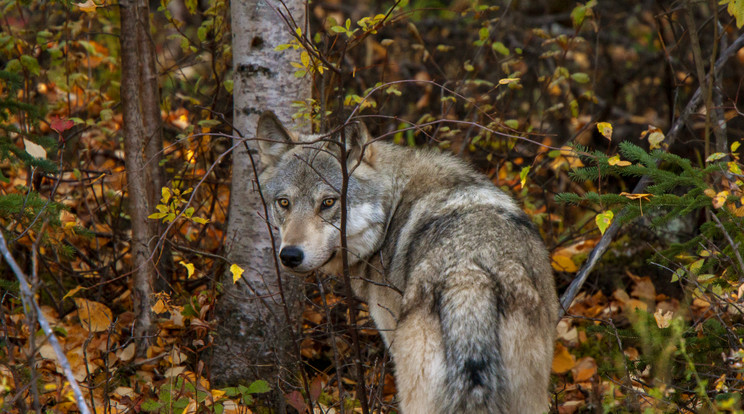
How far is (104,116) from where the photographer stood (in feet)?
17.2

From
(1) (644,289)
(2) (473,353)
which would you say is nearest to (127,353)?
(2) (473,353)

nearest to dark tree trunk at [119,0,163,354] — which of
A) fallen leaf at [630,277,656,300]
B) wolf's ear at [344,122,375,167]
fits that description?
wolf's ear at [344,122,375,167]

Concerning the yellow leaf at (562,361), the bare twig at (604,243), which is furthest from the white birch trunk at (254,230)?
the yellow leaf at (562,361)

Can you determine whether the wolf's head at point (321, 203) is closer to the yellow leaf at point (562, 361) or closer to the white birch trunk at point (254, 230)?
the white birch trunk at point (254, 230)

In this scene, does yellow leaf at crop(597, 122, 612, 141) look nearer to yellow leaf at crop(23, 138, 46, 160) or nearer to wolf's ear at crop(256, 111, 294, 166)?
wolf's ear at crop(256, 111, 294, 166)

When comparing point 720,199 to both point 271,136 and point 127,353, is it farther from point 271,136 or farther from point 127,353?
point 127,353

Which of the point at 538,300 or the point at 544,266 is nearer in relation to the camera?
the point at 538,300

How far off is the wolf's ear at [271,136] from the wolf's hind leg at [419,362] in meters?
1.31

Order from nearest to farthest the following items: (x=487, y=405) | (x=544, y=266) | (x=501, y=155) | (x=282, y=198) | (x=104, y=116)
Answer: (x=487, y=405)
(x=544, y=266)
(x=282, y=198)
(x=104, y=116)
(x=501, y=155)

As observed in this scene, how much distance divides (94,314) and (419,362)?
3.22m

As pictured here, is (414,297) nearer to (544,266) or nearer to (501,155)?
(544,266)

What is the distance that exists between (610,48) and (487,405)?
918 cm

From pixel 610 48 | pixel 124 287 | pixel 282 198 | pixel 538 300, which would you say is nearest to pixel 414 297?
pixel 538 300

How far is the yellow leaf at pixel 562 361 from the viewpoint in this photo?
527cm
